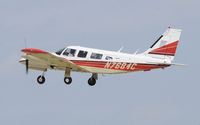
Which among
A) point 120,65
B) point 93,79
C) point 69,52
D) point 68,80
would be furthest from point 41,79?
point 120,65

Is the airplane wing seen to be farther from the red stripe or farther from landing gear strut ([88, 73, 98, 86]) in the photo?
landing gear strut ([88, 73, 98, 86])

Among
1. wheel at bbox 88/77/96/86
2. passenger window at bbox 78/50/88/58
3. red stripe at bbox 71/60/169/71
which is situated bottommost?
wheel at bbox 88/77/96/86

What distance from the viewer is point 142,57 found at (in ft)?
192

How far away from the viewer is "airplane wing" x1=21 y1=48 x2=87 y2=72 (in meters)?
57.0

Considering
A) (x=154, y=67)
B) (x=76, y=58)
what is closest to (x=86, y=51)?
(x=76, y=58)

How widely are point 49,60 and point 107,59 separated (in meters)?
4.15

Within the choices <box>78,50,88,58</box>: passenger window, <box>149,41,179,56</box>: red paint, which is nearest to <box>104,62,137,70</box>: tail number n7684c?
<box>78,50,88,58</box>: passenger window

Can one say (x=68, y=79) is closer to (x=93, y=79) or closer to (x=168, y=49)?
(x=93, y=79)

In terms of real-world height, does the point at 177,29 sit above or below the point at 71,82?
above

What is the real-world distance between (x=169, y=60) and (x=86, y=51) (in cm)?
599

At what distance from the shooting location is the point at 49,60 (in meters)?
58.7

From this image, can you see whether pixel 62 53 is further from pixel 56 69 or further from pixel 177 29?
pixel 177 29

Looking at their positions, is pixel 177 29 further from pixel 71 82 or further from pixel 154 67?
pixel 71 82

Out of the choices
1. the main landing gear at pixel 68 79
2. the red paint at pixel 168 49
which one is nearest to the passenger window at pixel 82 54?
the main landing gear at pixel 68 79
